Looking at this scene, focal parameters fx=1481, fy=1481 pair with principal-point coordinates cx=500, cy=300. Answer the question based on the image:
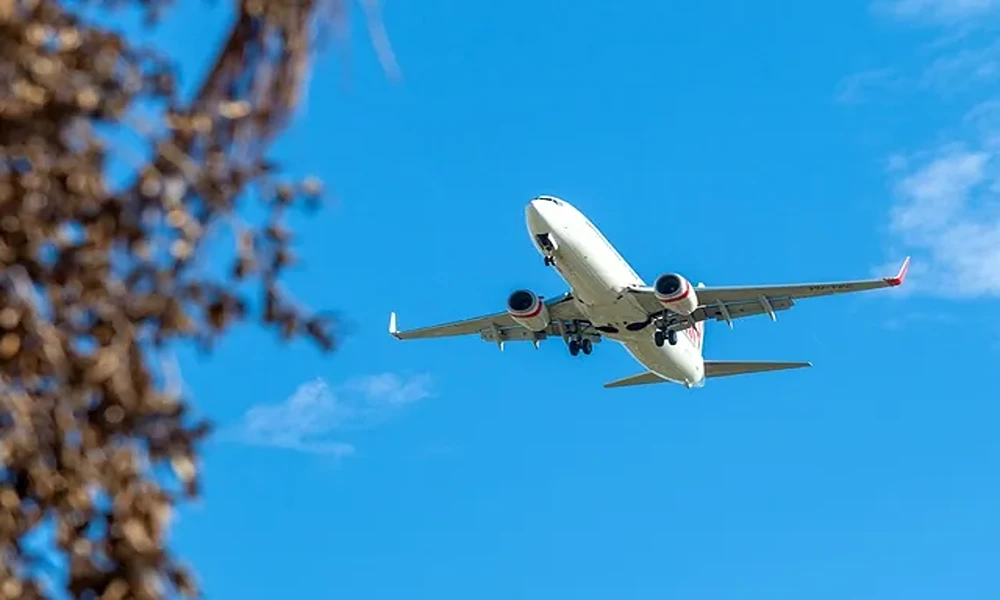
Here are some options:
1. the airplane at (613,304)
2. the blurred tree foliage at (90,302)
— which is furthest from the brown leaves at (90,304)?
the airplane at (613,304)

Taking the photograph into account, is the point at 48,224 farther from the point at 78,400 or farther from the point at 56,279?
the point at 78,400

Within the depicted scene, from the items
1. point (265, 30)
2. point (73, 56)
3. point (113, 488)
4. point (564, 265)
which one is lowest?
point (113, 488)

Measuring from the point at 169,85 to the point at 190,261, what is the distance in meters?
0.75

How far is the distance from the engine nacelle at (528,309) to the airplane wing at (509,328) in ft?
2.46

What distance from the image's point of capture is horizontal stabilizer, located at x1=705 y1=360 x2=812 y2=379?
69.2 m

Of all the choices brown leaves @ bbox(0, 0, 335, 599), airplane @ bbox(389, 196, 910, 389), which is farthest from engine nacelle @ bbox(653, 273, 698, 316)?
brown leaves @ bbox(0, 0, 335, 599)

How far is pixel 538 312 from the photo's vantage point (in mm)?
58562

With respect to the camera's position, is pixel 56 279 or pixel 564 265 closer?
pixel 56 279

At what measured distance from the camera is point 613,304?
5631 centimetres

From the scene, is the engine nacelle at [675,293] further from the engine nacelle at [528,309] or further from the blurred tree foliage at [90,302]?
the blurred tree foliage at [90,302]

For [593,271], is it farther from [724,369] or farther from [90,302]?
[90,302]

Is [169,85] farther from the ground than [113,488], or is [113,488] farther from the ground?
[169,85]

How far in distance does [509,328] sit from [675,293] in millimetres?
11001

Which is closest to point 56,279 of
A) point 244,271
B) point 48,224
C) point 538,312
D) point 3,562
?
point 48,224
